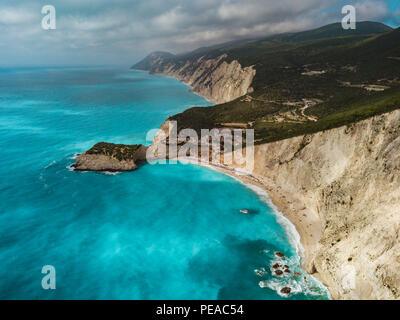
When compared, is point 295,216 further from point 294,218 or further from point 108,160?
point 108,160

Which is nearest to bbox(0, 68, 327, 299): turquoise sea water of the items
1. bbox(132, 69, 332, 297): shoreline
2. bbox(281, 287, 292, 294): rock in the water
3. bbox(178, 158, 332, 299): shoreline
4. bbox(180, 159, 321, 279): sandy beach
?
bbox(281, 287, 292, 294): rock in the water

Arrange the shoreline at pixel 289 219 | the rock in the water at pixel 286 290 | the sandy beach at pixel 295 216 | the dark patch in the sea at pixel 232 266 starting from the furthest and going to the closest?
1. the sandy beach at pixel 295 216
2. the shoreline at pixel 289 219
3. the dark patch in the sea at pixel 232 266
4. the rock in the water at pixel 286 290

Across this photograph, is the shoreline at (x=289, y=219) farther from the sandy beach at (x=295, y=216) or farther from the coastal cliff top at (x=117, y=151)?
the coastal cliff top at (x=117, y=151)

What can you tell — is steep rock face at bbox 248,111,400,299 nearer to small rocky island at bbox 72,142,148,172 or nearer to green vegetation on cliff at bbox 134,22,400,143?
green vegetation on cliff at bbox 134,22,400,143

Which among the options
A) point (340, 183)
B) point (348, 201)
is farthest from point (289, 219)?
point (348, 201)

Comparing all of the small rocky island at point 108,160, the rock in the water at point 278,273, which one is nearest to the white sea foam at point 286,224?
the rock in the water at point 278,273

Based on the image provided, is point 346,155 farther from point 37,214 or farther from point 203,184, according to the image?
point 37,214
